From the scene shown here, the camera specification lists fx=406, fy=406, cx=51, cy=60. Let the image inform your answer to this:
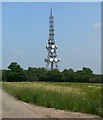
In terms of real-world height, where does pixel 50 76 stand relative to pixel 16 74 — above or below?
below

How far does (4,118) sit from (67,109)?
6023 mm

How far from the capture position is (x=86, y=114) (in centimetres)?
1950

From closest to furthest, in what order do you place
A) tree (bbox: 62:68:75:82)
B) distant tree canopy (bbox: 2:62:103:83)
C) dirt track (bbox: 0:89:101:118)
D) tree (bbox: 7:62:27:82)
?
dirt track (bbox: 0:89:101:118)
tree (bbox: 7:62:27:82)
distant tree canopy (bbox: 2:62:103:83)
tree (bbox: 62:68:75:82)

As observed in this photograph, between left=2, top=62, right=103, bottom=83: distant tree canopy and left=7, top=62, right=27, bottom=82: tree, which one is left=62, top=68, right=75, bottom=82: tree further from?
left=7, top=62, right=27, bottom=82: tree

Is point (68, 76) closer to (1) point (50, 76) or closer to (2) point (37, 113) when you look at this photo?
(1) point (50, 76)

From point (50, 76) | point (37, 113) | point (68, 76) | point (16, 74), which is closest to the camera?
point (37, 113)

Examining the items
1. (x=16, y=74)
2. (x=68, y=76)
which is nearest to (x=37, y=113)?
(x=16, y=74)

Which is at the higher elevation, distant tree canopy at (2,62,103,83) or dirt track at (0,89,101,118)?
distant tree canopy at (2,62,103,83)

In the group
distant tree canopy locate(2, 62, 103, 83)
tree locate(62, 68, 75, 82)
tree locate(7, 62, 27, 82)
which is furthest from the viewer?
tree locate(62, 68, 75, 82)

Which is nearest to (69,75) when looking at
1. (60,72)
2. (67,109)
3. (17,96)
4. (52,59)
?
(60,72)

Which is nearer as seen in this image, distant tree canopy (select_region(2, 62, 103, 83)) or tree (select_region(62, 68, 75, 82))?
distant tree canopy (select_region(2, 62, 103, 83))

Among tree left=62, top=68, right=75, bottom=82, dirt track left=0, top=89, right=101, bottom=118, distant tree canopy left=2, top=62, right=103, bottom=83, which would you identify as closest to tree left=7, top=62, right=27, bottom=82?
distant tree canopy left=2, top=62, right=103, bottom=83

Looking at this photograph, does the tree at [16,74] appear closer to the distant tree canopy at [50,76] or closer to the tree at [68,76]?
the distant tree canopy at [50,76]

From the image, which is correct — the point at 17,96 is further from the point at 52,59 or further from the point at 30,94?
the point at 52,59
